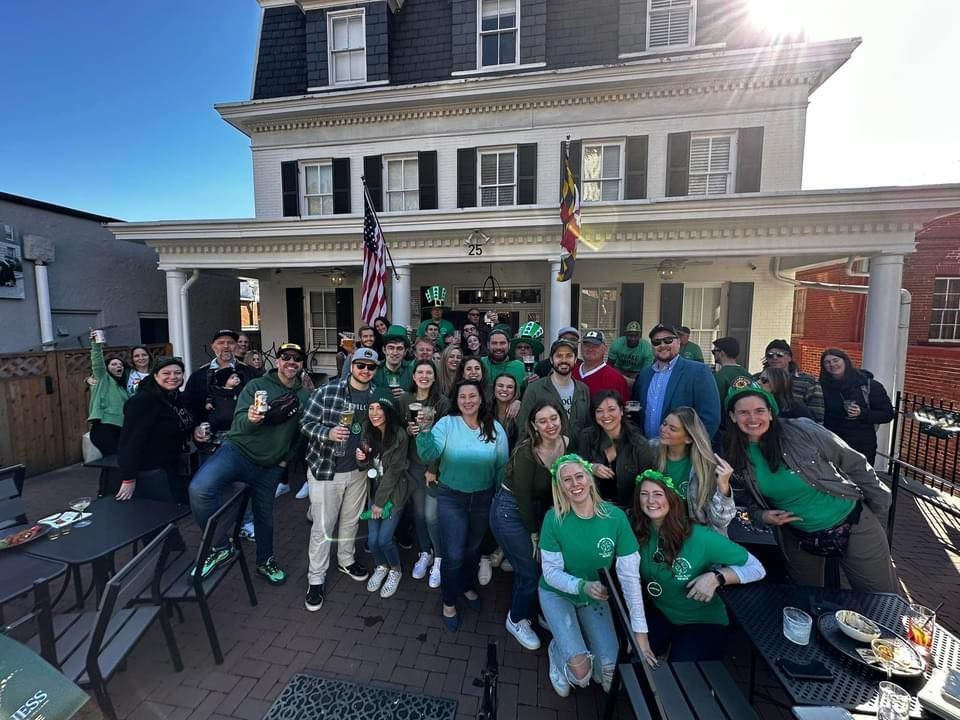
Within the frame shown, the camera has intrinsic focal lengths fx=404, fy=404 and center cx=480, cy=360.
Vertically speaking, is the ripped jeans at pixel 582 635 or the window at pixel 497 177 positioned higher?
the window at pixel 497 177

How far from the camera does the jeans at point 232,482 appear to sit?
3277 mm

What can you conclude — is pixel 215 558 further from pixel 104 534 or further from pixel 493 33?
pixel 493 33

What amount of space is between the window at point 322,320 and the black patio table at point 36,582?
9120 mm

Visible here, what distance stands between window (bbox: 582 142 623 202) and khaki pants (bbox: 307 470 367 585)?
8.42m

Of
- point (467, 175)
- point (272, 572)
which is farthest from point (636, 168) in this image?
point (272, 572)

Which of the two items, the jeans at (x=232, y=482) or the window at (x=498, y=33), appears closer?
the jeans at (x=232, y=482)

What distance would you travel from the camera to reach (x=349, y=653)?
284 centimetres

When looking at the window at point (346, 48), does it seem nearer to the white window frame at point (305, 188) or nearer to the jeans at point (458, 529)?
the white window frame at point (305, 188)

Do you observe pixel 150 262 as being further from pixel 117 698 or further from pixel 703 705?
pixel 703 705

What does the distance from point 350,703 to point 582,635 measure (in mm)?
1489

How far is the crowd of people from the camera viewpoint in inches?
96.2

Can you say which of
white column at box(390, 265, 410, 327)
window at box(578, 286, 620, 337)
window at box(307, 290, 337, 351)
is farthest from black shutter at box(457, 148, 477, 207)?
window at box(307, 290, 337, 351)

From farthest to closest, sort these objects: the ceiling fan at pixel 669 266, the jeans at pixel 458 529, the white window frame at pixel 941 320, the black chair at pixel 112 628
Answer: the white window frame at pixel 941 320
the ceiling fan at pixel 669 266
the jeans at pixel 458 529
the black chair at pixel 112 628

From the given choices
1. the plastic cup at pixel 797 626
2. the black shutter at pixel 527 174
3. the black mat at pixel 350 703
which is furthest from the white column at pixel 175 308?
the plastic cup at pixel 797 626
